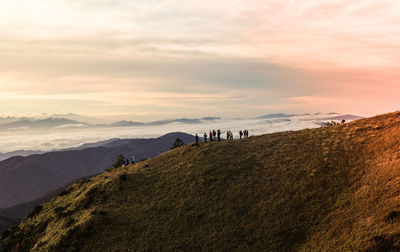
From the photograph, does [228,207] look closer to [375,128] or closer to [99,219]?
[99,219]

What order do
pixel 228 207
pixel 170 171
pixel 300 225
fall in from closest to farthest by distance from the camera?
pixel 300 225 < pixel 228 207 < pixel 170 171

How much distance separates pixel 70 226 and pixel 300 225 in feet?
108

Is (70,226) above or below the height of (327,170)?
below

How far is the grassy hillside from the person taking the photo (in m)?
35.1

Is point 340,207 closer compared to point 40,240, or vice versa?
point 340,207

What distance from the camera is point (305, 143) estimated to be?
61.5 m

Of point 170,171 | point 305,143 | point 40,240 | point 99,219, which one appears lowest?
point 40,240

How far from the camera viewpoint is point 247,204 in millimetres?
42812

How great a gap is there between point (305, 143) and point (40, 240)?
166 ft

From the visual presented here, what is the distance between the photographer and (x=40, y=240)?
4566 centimetres

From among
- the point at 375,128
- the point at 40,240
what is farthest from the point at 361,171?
the point at 40,240

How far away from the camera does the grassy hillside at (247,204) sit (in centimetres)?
3509

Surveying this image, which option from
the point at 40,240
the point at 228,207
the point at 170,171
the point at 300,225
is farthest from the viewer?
the point at 170,171

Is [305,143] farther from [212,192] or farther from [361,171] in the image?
[212,192]
